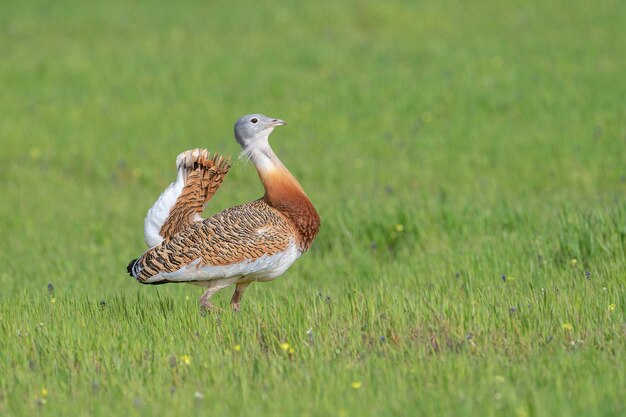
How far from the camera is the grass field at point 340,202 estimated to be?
16.2 ft

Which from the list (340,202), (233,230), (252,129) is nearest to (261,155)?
(252,129)

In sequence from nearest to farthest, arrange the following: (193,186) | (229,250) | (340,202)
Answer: (229,250)
(193,186)
(340,202)

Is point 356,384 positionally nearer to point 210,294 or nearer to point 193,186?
point 210,294

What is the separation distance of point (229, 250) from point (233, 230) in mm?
147

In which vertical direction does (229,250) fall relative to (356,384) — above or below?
above

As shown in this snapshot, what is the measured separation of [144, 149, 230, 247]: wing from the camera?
6.64 m

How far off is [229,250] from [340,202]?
410cm

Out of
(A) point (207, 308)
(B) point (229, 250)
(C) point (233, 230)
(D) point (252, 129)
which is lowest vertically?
(A) point (207, 308)

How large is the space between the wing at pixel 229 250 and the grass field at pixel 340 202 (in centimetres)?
25

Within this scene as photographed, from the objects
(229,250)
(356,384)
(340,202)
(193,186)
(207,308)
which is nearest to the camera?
(356,384)

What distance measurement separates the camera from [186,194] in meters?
6.66

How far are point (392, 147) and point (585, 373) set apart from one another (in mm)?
8074

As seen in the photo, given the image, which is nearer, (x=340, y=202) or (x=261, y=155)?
(x=261, y=155)

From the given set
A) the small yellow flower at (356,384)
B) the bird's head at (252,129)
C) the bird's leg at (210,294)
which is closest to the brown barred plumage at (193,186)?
the bird's head at (252,129)
